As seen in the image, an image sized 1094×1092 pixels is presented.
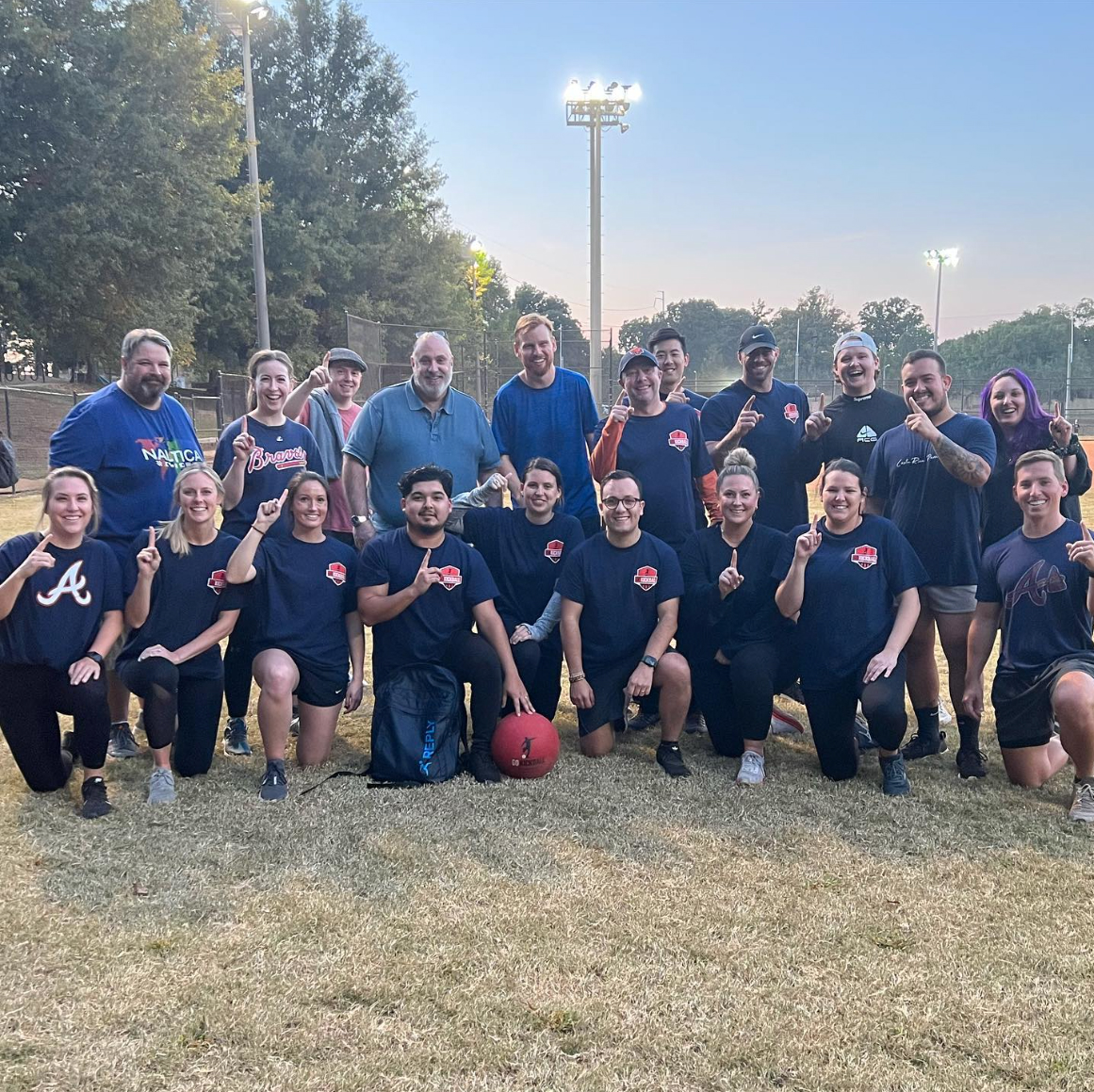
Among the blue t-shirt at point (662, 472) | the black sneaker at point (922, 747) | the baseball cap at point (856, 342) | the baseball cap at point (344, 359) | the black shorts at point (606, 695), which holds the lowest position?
the black sneaker at point (922, 747)

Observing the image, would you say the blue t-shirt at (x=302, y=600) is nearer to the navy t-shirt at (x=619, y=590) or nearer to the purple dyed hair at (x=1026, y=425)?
the navy t-shirt at (x=619, y=590)

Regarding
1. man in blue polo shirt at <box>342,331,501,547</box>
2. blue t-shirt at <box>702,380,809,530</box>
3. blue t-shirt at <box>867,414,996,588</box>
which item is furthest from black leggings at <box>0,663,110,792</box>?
blue t-shirt at <box>867,414,996,588</box>

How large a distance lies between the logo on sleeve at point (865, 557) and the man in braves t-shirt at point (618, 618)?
925mm

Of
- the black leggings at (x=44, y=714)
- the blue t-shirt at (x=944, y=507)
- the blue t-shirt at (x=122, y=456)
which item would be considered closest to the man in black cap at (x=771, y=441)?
the blue t-shirt at (x=944, y=507)

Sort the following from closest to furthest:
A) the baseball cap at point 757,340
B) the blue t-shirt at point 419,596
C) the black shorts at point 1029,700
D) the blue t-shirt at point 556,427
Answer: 1. the black shorts at point 1029,700
2. the blue t-shirt at point 419,596
3. the blue t-shirt at point 556,427
4. the baseball cap at point 757,340

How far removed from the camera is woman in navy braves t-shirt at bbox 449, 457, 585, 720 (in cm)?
532

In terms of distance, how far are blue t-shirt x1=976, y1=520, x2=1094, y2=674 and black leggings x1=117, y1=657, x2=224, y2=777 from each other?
399 cm

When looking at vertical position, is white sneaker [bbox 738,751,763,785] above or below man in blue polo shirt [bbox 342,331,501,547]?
below

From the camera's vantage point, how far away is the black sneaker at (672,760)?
4820mm

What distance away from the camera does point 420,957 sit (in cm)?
309

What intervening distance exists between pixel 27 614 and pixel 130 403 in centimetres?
121

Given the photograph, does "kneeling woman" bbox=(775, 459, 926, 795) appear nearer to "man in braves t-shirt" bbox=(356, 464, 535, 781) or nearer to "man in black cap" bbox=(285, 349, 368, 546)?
"man in braves t-shirt" bbox=(356, 464, 535, 781)

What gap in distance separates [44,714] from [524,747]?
2.29 meters

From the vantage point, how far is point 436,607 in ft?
16.3
